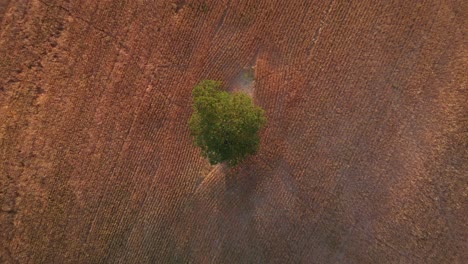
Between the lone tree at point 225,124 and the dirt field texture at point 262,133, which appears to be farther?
the dirt field texture at point 262,133

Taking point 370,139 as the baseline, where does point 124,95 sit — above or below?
below

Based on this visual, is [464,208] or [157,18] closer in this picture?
[464,208]

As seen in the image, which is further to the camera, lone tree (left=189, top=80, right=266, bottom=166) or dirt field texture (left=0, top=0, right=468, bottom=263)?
dirt field texture (left=0, top=0, right=468, bottom=263)

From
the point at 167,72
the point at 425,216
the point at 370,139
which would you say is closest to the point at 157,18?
the point at 167,72

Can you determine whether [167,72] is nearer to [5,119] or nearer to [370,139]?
[5,119]
